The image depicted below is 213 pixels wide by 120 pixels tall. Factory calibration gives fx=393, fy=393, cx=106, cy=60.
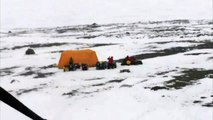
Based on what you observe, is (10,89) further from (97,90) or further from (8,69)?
(8,69)

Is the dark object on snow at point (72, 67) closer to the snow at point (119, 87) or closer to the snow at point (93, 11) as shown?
the snow at point (119, 87)

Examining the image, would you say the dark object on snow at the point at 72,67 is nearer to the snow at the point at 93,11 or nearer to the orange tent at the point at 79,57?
the orange tent at the point at 79,57

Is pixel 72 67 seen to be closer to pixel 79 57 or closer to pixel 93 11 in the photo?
pixel 79 57

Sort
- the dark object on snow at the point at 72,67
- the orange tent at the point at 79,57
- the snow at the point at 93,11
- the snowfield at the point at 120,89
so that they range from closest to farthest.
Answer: the snowfield at the point at 120,89, the dark object on snow at the point at 72,67, the orange tent at the point at 79,57, the snow at the point at 93,11

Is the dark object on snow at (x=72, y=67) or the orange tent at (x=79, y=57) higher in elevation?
the orange tent at (x=79, y=57)

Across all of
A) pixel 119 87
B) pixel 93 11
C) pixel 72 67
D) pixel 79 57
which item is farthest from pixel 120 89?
pixel 93 11

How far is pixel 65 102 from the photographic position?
1338cm

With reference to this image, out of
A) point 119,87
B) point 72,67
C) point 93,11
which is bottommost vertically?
point 72,67

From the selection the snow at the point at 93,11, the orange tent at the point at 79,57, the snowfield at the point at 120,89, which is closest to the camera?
the snowfield at the point at 120,89

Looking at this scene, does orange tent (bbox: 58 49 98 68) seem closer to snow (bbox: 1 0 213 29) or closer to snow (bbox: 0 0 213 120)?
snow (bbox: 0 0 213 120)

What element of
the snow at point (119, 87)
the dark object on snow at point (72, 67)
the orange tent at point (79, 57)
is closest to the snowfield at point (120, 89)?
the snow at point (119, 87)

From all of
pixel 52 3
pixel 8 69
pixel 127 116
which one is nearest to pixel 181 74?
pixel 127 116

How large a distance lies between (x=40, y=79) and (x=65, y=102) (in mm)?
5391

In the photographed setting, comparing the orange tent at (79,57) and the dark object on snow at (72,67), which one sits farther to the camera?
the orange tent at (79,57)
